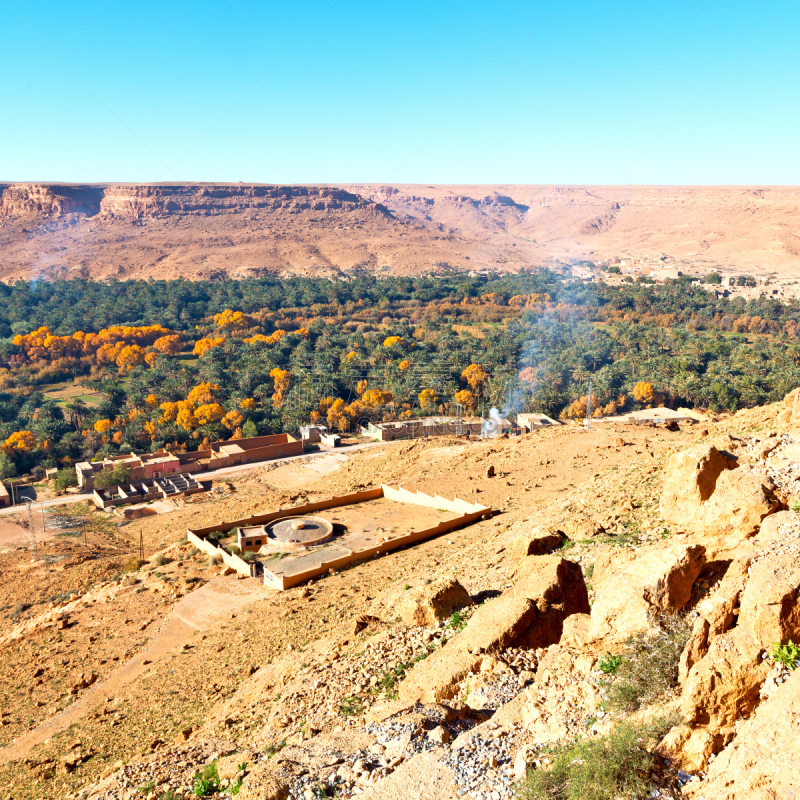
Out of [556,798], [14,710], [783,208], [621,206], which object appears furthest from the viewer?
[621,206]

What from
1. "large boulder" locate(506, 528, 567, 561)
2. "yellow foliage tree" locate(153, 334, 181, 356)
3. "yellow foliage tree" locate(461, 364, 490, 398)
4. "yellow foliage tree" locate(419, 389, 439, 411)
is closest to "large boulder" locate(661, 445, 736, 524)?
"large boulder" locate(506, 528, 567, 561)

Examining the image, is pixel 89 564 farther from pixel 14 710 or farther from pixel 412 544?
pixel 412 544

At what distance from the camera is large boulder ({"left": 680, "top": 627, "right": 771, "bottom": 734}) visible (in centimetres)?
493

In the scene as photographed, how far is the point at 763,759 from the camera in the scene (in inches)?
162

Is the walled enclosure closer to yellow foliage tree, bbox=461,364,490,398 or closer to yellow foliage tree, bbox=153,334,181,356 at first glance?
yellow foliage tree, bbox=461,364,490,398

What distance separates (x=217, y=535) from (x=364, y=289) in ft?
205

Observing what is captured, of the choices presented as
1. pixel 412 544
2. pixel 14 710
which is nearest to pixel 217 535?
pixel 412 544

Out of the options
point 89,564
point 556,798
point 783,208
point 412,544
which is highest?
point 783,208

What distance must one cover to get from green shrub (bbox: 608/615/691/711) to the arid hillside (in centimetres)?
9254

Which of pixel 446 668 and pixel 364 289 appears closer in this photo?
pixel 446 668

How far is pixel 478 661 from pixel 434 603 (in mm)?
2281

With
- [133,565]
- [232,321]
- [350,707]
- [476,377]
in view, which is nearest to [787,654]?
[350,707]

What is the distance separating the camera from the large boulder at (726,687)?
4930 millimetres

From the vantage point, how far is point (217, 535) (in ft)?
64.3
